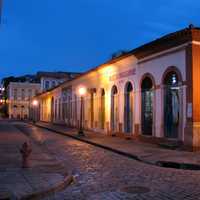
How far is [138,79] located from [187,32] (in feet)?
18.1

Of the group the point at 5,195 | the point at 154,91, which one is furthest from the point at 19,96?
the point at 5,195

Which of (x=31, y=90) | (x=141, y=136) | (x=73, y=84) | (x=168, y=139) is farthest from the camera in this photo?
(x=31, y=90)

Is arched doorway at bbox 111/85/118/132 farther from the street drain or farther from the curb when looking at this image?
the curb

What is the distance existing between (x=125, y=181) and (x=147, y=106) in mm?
10856

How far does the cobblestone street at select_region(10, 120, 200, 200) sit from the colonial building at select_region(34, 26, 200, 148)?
446 centimetres

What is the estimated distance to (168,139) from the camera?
17688 mm

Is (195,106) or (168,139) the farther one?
(168,139)

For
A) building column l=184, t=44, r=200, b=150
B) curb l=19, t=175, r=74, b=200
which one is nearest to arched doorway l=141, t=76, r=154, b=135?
building column l=184, t=44, r=200, b=150

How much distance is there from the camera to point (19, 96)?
325ft

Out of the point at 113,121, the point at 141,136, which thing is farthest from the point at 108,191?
the point at 113,121

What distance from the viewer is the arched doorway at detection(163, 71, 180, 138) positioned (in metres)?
17.4

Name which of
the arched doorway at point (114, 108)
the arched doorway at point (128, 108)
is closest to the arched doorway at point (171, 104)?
the arched doorway at point (128, 108)

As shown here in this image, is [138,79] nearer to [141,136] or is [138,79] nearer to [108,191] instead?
[141,136]

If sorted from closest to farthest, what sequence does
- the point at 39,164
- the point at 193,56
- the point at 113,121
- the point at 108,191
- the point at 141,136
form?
1. the point at 108,191
2. the point at 39,164
3. the point at 193,56
4. the point at 141,136
5. the point at 113,121
